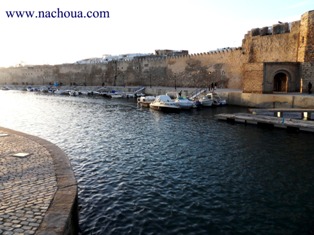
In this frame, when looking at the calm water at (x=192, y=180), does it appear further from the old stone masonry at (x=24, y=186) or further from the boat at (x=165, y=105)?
the boat at (x=165, y=105)

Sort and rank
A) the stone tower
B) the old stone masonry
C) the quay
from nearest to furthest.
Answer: the quay, the old stone masonry, the stone tower

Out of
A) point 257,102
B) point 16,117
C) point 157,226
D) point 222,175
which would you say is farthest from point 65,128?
point 257,102

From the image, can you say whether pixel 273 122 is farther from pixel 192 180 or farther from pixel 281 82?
pixel 281 82

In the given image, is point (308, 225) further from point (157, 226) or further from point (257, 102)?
point (257, 102)

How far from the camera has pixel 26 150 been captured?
10.2 meters

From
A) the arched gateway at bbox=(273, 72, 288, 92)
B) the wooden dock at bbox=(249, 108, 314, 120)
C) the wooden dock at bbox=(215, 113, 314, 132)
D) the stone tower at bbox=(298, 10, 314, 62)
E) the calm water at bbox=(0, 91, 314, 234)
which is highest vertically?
the stone tower at bbox=(298, 10, 314, 62)

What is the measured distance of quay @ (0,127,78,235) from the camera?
17.3 feet

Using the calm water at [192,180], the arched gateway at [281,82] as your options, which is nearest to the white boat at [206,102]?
the arched gateway at [281,82]

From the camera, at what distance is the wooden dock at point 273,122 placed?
18.1 meters

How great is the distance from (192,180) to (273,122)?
11721 mm

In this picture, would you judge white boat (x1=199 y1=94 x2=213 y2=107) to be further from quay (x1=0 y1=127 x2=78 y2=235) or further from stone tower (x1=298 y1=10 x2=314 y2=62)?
quay (x1=0 y1=127 x2=78 y2=235)

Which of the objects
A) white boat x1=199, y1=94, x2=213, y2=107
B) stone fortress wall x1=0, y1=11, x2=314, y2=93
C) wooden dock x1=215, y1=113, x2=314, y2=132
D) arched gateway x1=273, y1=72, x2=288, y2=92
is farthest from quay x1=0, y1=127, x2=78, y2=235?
arched gateway x1=273, y1=72, x2=288, y2=92

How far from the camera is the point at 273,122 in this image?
64.1 feet

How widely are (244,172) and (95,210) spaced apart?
588 cm
